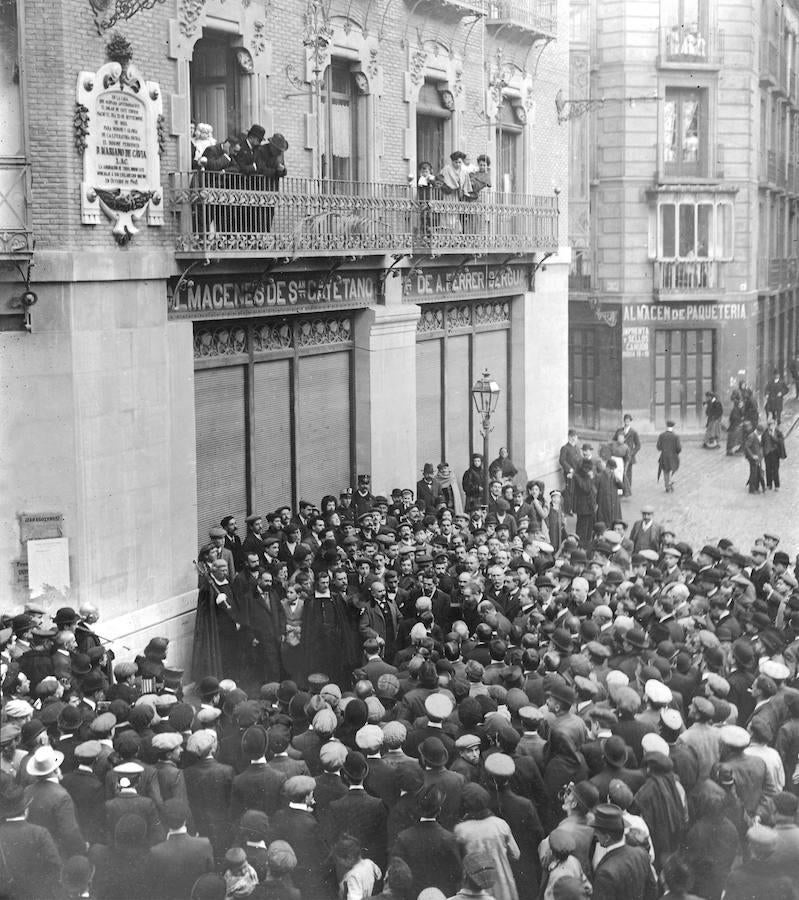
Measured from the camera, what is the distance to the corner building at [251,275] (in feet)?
51.9

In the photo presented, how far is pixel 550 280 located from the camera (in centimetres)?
2980

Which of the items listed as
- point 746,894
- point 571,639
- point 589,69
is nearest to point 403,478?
point 571,639

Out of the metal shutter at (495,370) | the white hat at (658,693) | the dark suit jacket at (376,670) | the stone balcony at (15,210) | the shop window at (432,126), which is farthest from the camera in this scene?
the metal shutter at (495,370)

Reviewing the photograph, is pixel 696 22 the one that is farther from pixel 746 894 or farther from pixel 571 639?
pixel 746 894

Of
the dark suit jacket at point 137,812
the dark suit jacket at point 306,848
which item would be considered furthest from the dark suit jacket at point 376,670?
the dark suit jacket at point 137,812

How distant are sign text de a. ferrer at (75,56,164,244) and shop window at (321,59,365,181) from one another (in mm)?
4677

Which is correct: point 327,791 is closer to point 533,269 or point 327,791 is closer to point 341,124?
point 341,124

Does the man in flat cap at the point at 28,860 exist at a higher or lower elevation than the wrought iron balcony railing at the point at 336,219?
lower

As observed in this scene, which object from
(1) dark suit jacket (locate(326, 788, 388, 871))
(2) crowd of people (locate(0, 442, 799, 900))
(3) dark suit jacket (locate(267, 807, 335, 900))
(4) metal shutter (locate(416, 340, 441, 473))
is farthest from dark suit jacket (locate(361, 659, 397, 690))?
(4) metal shutter (locate(416, 340, 441, 473))

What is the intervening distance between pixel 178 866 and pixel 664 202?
34485 mm

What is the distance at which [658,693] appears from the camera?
10711 millimetres

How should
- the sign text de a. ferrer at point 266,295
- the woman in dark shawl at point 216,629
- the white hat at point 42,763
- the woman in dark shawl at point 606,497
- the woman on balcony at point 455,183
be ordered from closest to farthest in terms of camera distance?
the white hat at point 42,763 → the woman in dark shawl at point 216,629 → the sign text de a. ferrer at point 266,295 → the woman on balcony at point 455,183 → the woman in dark shawl at point 606,497

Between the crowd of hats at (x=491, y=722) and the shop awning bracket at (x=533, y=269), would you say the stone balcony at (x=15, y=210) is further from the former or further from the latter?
the shop awning bracket at (x=533, y=269)

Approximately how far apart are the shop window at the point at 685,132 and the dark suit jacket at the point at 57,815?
34396 mm
